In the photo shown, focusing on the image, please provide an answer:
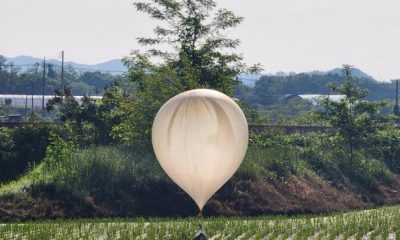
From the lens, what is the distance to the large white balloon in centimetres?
1511

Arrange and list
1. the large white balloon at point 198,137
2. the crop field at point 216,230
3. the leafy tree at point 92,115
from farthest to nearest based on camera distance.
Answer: the leafy tree at point 92,115 < the crop field at point 216,230 < the large white balloon at point 198,137

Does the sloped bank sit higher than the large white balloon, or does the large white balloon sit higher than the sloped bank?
the large white balloon

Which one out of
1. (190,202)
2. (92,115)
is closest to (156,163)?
(190,202)

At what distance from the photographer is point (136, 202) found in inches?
1065

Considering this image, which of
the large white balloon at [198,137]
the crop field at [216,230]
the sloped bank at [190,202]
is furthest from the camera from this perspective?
the sloped bank at [190,202]

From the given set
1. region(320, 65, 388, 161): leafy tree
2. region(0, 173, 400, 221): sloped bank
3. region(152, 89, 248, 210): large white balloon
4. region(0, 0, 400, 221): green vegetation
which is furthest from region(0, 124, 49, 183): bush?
region(152, 89, 248, 210): large white balloon

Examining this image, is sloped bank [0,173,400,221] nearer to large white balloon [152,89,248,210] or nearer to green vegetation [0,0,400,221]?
green vegetation [0,0,400,221]

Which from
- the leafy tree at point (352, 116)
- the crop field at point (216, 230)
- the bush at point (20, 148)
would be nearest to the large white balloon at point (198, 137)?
the crop field at point (216, 230)

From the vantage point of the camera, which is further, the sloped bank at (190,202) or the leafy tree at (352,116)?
the leafy tree at (352,116)

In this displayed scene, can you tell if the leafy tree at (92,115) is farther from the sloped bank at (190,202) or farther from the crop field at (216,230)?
the crop field at (216,230)

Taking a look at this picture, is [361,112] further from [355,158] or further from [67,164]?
[67,164]

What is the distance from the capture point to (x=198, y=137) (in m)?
15.1

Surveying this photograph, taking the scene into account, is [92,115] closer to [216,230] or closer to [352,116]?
[352,116]

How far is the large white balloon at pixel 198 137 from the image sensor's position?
49.6 ft
